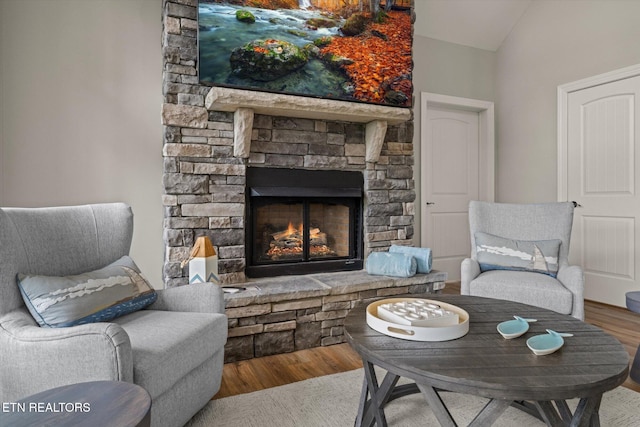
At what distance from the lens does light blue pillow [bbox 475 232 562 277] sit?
259 cm

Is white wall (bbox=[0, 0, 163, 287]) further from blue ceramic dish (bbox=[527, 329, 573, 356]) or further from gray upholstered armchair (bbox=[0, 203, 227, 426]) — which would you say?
blue ceramic dish (bbox=[527, 329, 573, 356])

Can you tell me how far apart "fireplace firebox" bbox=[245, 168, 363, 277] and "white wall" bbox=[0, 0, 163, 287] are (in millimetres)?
760

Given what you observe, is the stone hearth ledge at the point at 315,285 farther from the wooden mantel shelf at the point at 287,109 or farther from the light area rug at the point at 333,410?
the wooden mantel shelf at the point at 287,109

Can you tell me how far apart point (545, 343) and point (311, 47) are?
239cm

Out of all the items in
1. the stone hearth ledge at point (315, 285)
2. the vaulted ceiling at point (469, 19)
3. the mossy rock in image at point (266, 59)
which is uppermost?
the vaulted ceiling at point (469, 19)

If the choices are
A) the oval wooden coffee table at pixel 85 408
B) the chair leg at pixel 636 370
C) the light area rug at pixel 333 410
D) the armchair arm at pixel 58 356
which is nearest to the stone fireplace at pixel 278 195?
the light area rug at pixel 333 410

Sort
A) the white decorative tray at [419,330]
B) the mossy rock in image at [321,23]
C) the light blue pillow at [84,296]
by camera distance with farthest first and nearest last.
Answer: the mossy rock in image at [321,23]
the light blue pillow at [84,296]
the white decorative tray at [419,330]

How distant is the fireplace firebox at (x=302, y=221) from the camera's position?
293cm

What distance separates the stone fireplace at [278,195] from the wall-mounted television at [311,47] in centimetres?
15

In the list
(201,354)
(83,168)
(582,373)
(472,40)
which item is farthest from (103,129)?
(472,40)

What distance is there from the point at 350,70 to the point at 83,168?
2.07m

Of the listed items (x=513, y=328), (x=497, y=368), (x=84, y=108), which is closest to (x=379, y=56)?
(x=84, y=108)

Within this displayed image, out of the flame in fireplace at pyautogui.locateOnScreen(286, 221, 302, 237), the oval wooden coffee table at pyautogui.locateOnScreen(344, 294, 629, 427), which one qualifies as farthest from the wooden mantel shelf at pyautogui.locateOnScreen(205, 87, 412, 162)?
the oval wooden coffee table at pyautogui.locateOnScreen(344, 294, 629, 427)

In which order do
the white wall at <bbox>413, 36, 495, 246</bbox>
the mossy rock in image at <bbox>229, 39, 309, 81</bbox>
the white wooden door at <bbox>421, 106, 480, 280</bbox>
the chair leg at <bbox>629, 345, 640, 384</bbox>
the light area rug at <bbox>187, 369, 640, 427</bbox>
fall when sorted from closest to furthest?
the light area rug at <bbox>187, 369, 640, 427</bbox> → the chair leg at <bbox>629, 345, 640, 384</bbox> → the mossy rock in image at <bbox>229, 39, 309, 81</bbox> → the white wall at <bbox>413, 36, 495, 246</bbox> → the white wooden door at <bbox>421, 106, 480, 280</bbox>
